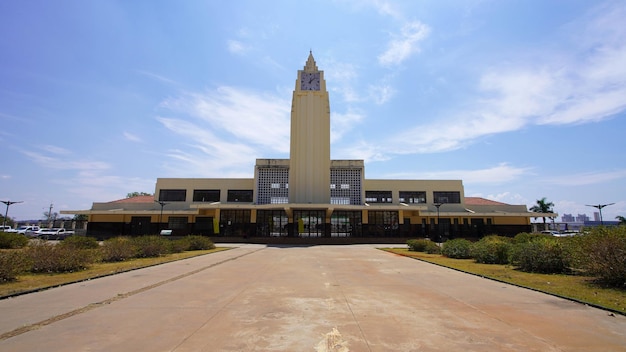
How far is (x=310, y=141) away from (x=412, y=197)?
16.9 meters

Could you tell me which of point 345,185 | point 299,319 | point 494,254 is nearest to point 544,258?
point 494,254

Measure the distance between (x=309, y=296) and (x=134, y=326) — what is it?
4.19 m

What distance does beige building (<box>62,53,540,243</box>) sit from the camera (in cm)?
4147

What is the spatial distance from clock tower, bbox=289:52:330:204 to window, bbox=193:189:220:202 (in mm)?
11517

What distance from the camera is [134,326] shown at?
239 inches

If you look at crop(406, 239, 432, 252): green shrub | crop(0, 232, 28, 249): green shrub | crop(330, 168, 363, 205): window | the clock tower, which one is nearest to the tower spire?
the clock tower

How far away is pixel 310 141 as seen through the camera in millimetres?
43281

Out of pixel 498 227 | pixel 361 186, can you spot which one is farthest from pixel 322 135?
pixel 498 227

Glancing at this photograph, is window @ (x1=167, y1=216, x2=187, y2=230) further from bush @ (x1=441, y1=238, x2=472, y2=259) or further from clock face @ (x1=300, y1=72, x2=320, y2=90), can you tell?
bush @ (x1=441, y1=238, x2=472, y2=259)

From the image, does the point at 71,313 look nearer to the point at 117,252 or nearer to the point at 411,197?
the point at 117,252

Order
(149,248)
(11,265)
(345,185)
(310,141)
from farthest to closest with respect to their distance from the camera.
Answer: (345,185)
(310,141)
(149,248)
(11,265)

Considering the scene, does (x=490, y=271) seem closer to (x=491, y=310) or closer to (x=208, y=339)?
(x=491, y=310)

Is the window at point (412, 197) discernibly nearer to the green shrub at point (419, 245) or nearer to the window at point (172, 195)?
the green shrub at point (419, 245)

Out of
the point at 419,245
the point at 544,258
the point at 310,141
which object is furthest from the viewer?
the point at 310,141
